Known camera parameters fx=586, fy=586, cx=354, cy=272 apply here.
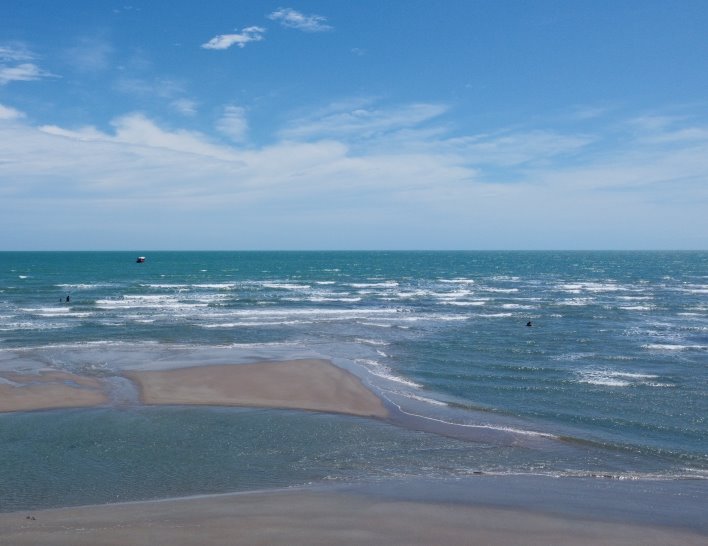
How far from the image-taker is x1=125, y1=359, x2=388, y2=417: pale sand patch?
62.8ft

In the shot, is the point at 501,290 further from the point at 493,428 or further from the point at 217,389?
the point at 493,428

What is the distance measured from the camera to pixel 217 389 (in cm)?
2097

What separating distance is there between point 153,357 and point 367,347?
10.6 metres

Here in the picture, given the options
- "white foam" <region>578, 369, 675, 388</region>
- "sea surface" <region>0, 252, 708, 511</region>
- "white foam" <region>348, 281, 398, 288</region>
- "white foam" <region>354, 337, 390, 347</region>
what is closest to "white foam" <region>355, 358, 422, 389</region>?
"sea surface" <region>0, 252, 708, 511</region>

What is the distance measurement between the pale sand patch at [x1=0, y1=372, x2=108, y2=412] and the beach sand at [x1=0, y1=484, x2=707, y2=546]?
8683mm

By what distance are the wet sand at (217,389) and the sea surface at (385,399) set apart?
0.80 meters

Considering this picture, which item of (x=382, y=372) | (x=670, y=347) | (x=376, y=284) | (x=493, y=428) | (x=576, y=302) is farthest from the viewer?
(x=376, y=284)

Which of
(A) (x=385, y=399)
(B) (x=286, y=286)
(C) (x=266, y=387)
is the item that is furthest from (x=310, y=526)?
(B) (x=286, y=286)

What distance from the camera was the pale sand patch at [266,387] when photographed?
19.1m

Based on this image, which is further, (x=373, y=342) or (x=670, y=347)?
(x=373, y=342)

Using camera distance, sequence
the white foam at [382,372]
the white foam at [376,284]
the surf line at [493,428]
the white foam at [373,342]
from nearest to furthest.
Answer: the surf line at [493,428] < the white foam at [382,372] < the white foam at [373,342] < the white foam at [376,284]

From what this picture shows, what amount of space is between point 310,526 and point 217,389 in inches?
456

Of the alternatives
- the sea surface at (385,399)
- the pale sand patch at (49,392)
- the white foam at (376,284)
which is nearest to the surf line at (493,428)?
the sea surface at (385,399)

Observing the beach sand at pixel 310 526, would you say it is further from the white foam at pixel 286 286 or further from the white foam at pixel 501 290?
the white foam at pixel 286 286
